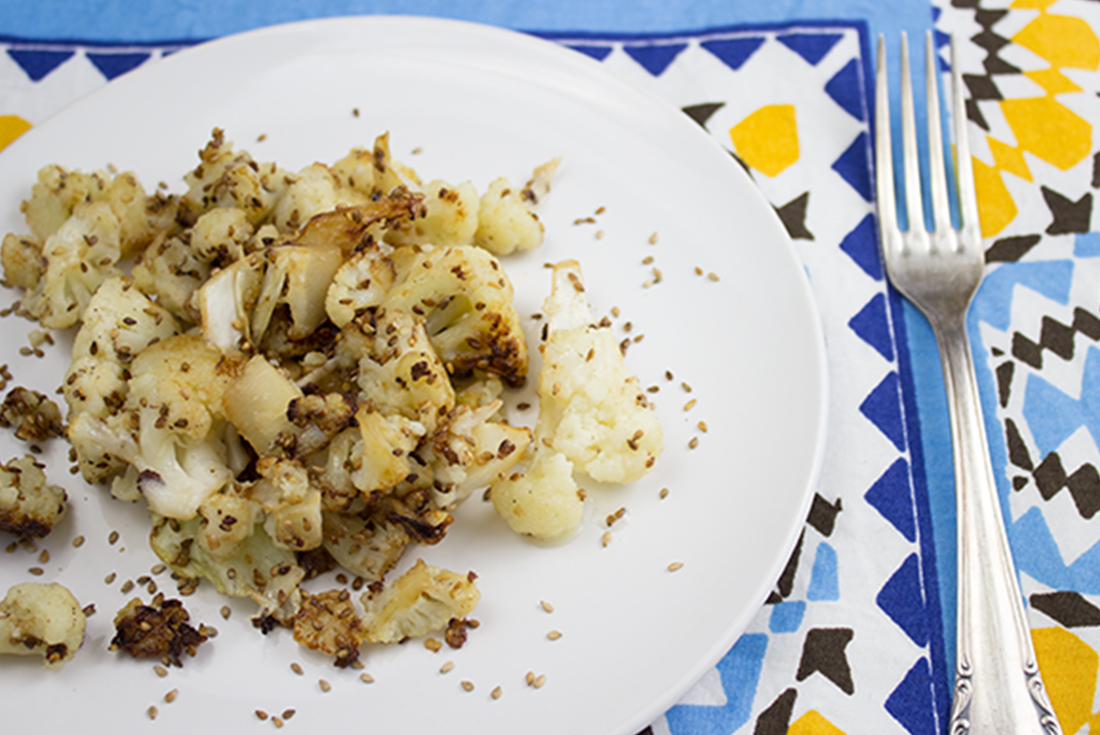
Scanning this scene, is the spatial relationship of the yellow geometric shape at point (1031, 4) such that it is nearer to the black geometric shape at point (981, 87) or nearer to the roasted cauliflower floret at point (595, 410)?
the black geometric shape at point (981, 87)

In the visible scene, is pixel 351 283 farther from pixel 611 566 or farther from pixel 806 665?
pixel 806 665

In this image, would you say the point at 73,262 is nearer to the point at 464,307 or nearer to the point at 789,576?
the point at 464,307

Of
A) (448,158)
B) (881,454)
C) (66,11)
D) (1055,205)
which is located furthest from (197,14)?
(1055,205)

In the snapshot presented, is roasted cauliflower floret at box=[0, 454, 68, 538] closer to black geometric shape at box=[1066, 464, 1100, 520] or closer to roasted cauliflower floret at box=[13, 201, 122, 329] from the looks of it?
roasted cauliflower floret at box=[13, 201, 122, 329]

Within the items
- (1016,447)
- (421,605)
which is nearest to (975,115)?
(1016,447)

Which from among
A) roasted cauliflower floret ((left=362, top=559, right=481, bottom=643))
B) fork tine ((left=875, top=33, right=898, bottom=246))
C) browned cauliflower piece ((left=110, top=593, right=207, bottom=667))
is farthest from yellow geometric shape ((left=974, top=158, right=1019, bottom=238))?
browned cauliflower piece ((left=110, top=593, right=207, bottom=667))
